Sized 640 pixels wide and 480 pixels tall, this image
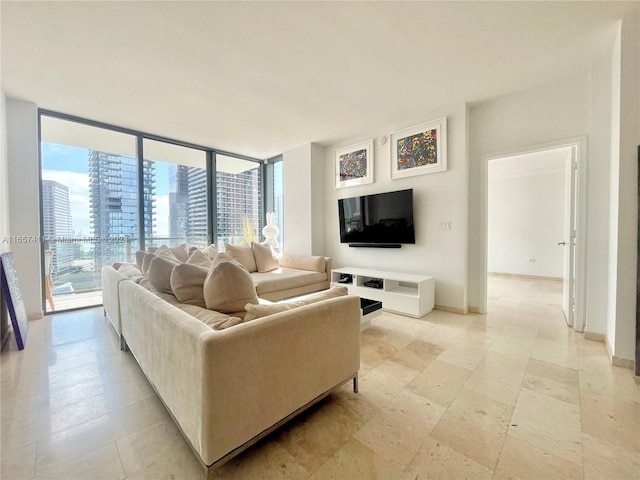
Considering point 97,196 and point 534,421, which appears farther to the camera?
point 97,196

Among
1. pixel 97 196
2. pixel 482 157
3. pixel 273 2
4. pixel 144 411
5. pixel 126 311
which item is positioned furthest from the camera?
pixel 97 196

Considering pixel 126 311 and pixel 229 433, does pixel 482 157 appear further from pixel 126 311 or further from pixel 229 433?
pixel 126 311

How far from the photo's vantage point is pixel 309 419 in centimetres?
143

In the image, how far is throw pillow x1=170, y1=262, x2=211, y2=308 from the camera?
1.56 meters

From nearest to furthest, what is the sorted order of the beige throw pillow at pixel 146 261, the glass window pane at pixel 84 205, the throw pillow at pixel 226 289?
the throw pillow at pixel 226 289 < the beige throw pillow at pixel 146 261 < the glass window pane at pixel 84 205

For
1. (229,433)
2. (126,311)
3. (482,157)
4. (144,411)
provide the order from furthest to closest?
(482,157), (126,311), (144,411), (229,433)

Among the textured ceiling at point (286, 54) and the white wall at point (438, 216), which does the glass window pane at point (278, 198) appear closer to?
the white wall at point (438, 216)

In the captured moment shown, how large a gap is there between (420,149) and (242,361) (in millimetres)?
3488

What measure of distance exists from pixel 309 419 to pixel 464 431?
84 cm

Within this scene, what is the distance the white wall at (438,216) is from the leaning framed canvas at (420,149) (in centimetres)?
8

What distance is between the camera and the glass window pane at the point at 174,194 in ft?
13.6

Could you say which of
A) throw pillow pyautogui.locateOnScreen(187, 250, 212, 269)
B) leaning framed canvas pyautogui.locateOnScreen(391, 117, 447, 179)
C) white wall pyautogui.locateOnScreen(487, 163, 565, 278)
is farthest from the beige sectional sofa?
white wall pyautogui.locateOnScreen(487, 163, 565, 278)

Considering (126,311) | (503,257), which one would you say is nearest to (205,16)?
(126,311)

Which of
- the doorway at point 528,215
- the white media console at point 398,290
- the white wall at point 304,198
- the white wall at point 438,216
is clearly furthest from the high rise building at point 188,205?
the doorway at point 528,215
